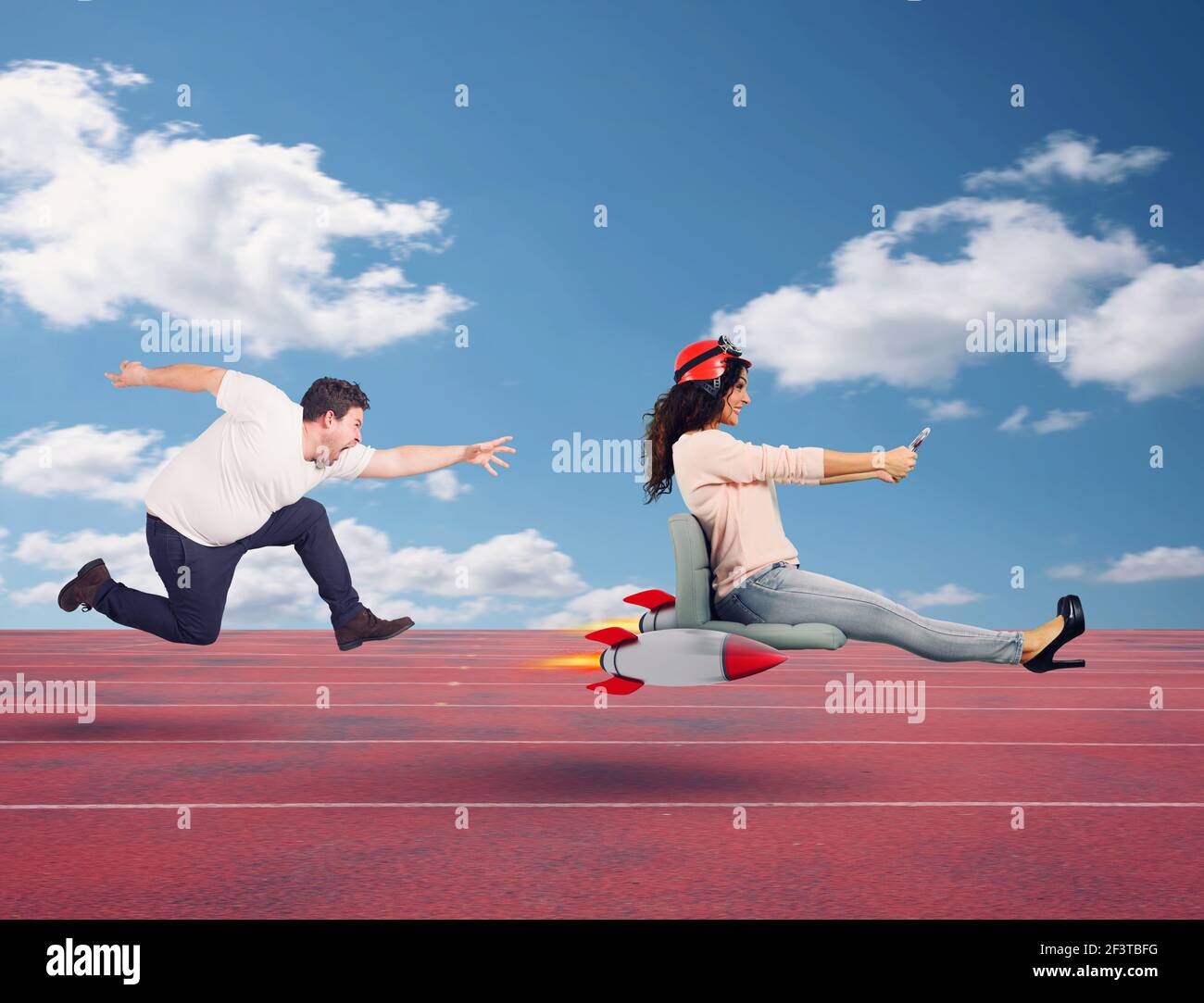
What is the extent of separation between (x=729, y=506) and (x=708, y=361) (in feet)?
1.66

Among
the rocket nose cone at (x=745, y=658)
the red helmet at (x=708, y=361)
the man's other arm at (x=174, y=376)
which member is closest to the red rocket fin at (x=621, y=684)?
the rocket nose cone at (x=745, y=658)

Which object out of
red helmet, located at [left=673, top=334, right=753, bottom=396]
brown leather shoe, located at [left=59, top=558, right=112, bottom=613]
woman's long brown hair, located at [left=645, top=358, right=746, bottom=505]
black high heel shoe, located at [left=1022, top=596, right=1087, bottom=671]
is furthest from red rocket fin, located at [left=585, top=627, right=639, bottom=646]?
brown leather shoe, located at [left=59, top=558, right=112, bottom=613]

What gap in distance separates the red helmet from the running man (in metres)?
0.95

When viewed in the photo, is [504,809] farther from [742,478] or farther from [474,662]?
[474,662]

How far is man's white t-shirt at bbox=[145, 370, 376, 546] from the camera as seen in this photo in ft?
16.9

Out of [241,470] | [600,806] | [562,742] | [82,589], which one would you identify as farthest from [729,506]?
[562,742]

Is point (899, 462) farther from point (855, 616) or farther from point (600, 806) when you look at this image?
point (600, 806)

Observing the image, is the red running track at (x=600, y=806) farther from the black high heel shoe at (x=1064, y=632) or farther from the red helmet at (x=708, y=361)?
the red helmet at (x=708, y=361)

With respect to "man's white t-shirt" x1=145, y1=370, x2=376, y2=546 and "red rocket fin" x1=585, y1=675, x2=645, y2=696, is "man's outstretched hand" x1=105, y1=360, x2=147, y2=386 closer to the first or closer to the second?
"man's white t-shirt" x1=145, y1=370, x2=376, y2=546

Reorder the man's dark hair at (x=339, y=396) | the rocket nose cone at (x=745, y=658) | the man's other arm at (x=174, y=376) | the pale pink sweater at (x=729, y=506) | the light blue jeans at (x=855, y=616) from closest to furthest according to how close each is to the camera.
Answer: the rocket nose cone at (x=745, y=658)
the light blue jeans at (x=855, y=616)
the pale pink sweater at (x=729, y=506)
the man's dark hair at (x=339, y=396)
the man's other arm at (x=174, y=376)

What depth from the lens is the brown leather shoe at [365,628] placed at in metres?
5.22

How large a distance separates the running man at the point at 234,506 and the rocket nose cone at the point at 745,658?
4.77 feet

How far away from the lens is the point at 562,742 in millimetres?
7309

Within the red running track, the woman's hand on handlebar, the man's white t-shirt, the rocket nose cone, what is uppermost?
the man's white t-shirt
